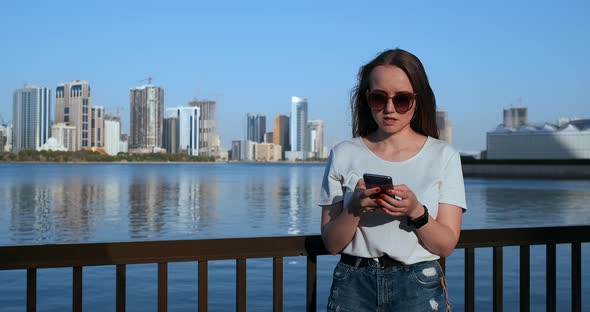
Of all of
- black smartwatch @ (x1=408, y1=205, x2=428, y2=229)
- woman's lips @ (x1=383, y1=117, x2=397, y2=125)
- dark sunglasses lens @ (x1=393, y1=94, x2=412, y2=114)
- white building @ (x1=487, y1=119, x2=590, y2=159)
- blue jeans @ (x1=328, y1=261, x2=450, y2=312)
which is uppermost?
white building @ (x1=487, y1=119, x2=590, y2=159)

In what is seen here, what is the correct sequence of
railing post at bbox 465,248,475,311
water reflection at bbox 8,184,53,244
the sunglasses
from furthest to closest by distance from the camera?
water reflection at bbox 8,184,53,244 → railing post at bbox 465,248,475,311 → the sunglasses

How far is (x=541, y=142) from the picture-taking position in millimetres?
115750

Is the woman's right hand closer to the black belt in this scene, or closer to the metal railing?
the black belt

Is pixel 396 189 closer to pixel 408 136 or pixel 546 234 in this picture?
pixel 408 136

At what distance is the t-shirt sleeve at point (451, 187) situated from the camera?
98.4 inches

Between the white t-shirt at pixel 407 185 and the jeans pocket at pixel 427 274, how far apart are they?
3 centimetres

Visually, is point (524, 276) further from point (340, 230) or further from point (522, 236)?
point (340, 230)

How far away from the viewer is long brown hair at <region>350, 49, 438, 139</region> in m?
2.57

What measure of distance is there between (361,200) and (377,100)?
475 mm

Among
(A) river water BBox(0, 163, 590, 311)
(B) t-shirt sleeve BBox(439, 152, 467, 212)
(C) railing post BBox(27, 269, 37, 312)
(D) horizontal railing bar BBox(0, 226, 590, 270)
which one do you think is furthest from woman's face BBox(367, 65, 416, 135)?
(A) river water BBox(0, 163, 590, 311)

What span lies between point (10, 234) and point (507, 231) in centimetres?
1986

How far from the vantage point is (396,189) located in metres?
2.25

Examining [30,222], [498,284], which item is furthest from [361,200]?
[30,222]

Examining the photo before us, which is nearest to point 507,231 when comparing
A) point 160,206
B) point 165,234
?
point 165,234
